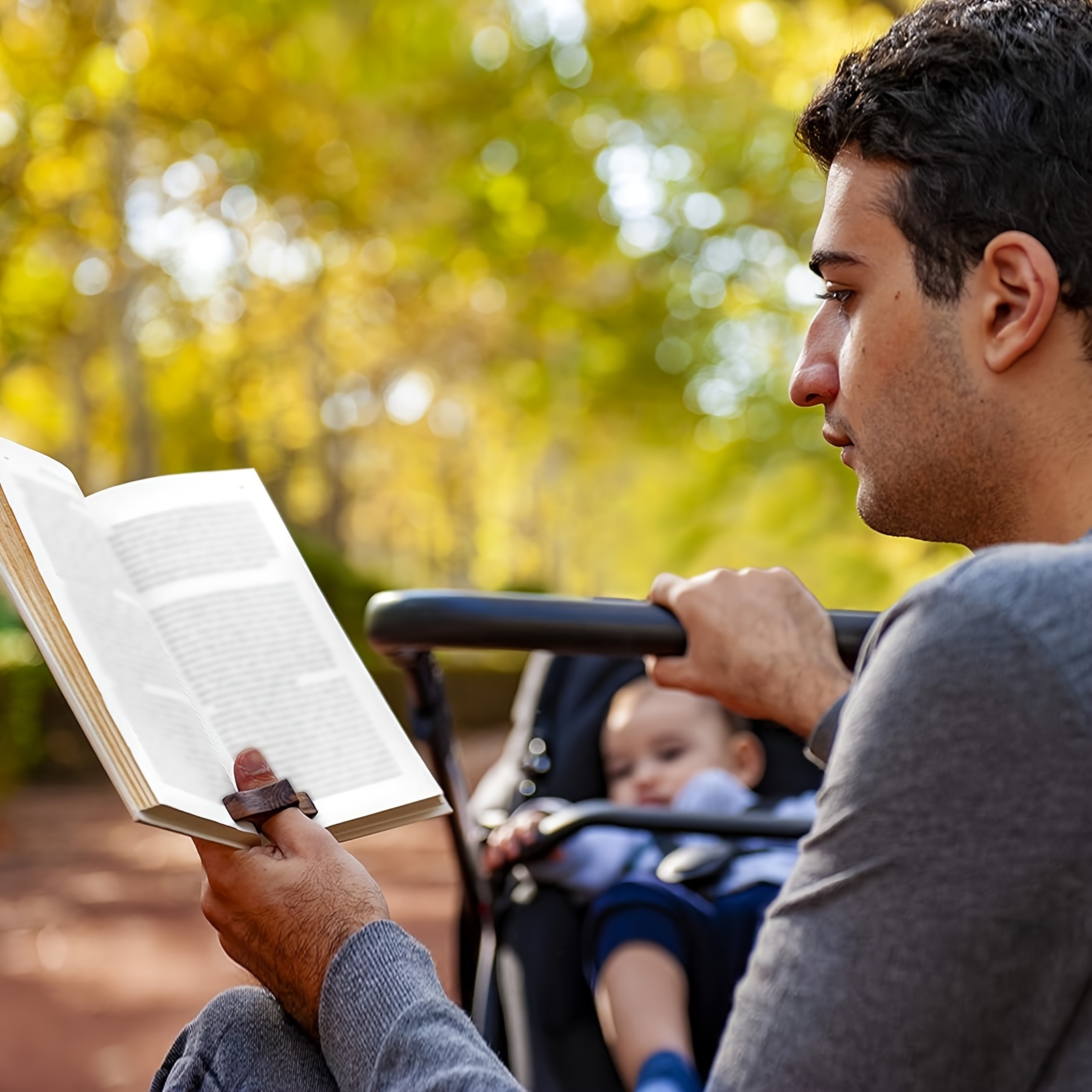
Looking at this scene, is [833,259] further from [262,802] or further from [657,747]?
[657,747]

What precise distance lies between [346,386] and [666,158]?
11.2m

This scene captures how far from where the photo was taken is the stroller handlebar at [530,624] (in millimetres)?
1273

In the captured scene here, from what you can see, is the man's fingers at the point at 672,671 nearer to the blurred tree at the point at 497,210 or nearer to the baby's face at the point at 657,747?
the baby's face at the point at 657,747

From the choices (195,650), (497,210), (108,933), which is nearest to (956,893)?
(195,650)

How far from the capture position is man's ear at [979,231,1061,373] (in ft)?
3.17

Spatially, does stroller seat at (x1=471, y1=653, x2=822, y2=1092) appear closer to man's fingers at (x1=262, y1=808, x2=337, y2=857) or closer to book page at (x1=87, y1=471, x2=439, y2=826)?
book page at (x1=87, y1=471, x2=439, y2=826)

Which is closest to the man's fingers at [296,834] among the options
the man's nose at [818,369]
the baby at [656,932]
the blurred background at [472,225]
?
the man's nose at [818,369]

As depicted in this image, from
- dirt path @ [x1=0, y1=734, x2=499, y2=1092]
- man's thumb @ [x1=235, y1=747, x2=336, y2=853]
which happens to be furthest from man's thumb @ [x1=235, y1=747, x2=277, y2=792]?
dirt path @ [x1=0, y1=734, x2=499, y2=1092]

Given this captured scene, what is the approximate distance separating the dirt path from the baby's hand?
1.47ft

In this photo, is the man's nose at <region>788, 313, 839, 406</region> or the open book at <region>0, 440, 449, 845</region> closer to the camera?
the open book at <region>0, 440, 449, 845</region>

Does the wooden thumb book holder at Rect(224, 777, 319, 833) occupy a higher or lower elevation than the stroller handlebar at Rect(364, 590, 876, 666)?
lower

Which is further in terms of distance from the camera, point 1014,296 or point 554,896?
point 554,896

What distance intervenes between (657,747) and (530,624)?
1.45 m

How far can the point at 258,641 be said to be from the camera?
1142mm
